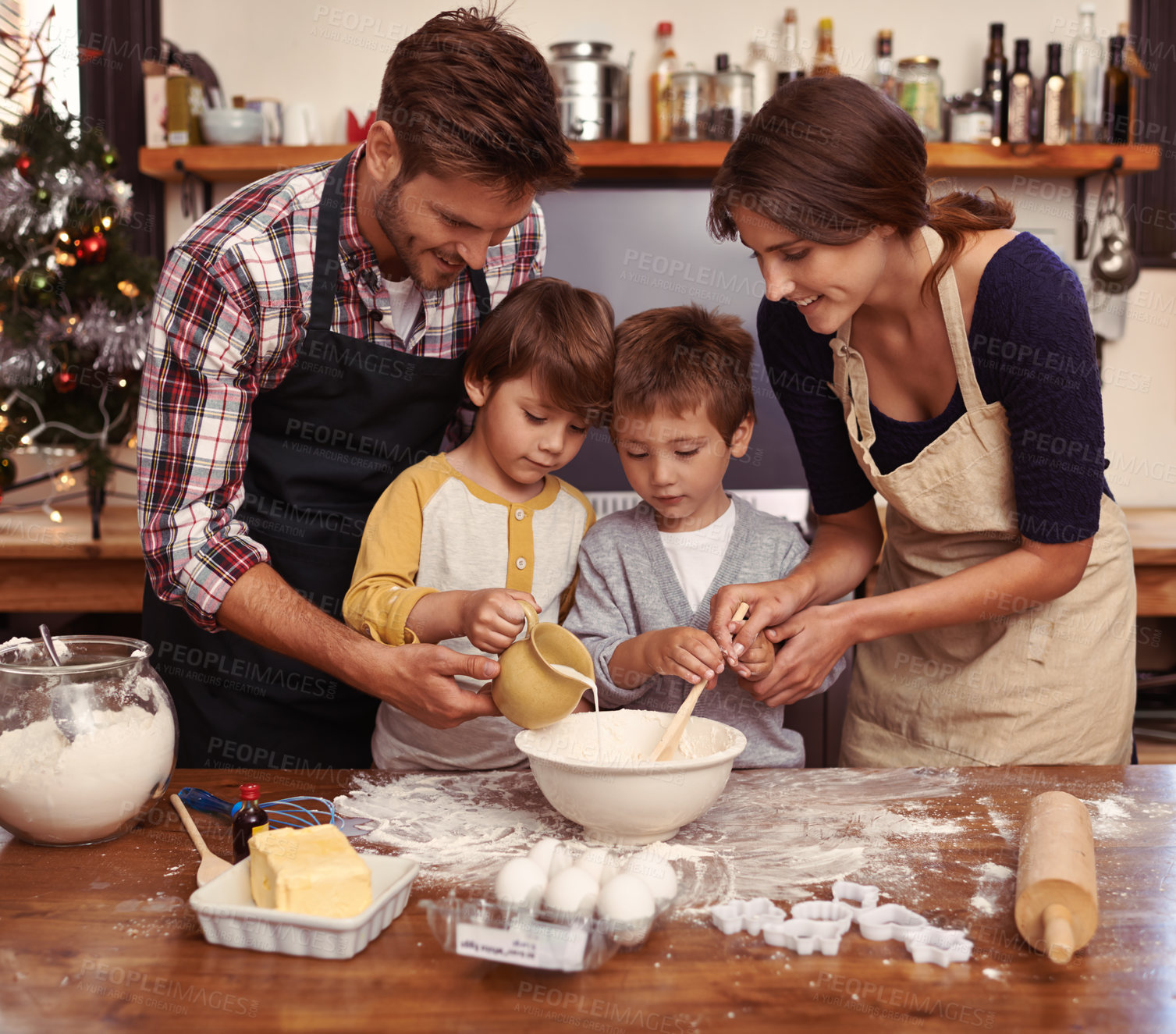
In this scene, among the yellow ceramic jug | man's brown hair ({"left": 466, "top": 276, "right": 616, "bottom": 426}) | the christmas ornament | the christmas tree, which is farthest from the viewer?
the christmas ornament

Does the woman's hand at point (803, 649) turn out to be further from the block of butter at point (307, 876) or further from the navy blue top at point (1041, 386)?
the block of butter at point (307, 876)

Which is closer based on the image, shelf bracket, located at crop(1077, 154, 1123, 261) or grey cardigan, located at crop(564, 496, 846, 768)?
grey cardigan, located at crop(564, 496, 846, 768)

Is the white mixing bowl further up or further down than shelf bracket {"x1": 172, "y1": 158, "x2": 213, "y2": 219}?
further down

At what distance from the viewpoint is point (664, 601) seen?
1505 millimetres

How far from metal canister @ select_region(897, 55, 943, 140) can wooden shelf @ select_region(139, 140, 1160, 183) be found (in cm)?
13

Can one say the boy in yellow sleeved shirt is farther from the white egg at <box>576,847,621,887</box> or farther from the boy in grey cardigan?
the white egg at <box>576,847,621,887</box>

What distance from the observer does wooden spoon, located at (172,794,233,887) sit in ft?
3.10

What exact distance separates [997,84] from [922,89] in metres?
0.23

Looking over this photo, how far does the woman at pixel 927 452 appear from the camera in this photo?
4.06 feet

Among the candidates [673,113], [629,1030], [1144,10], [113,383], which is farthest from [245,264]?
[1144,10]

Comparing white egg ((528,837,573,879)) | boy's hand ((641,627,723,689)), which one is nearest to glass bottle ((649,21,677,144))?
boy's hand ((641,627,723,689))

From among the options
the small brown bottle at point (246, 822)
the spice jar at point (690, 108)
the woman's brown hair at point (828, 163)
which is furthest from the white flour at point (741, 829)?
the spice jar at point (690, 108)

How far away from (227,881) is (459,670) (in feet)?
1.20

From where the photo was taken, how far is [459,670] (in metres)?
1.19
